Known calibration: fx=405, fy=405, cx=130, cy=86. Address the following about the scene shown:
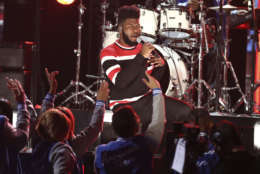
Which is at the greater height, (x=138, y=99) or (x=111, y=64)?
(x=111, y=64)

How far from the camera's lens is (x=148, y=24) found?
6.38m

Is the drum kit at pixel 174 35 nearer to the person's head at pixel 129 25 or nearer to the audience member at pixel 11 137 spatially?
the person's head at pixel 129 25

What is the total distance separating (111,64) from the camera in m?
6.23

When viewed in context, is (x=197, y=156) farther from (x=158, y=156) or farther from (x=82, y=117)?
(x=82, y=117)

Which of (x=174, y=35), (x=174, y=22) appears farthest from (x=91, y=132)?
(x=174, y=35)

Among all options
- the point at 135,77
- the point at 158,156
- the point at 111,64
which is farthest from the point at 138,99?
the point at 158,156

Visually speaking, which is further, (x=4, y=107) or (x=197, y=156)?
(x=4, y=107)

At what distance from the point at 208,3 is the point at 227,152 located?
5.84m

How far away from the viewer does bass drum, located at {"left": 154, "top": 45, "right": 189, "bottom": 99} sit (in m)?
6.37

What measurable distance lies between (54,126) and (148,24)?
3754mm

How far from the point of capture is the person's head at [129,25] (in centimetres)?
635

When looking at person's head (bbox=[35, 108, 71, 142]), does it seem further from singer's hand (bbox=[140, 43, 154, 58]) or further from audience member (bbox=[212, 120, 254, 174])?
singer's hand (bbox=[140, 43, 154, 58])

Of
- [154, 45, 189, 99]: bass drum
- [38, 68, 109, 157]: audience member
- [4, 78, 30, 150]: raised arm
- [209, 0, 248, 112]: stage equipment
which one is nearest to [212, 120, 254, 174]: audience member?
[38, 68, 109, 157]: audience member

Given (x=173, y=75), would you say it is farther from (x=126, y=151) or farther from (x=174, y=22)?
(x=126, y=151)
